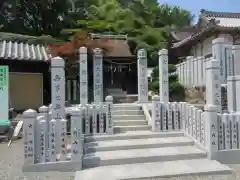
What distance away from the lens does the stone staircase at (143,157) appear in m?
5.53

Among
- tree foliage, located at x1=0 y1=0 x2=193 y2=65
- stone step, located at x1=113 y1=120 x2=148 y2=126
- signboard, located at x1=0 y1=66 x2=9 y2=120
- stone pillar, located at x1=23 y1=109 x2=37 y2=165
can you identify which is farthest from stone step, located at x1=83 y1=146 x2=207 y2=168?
tree foliage, located at x1=0 y1=0 x2=193 y2=65

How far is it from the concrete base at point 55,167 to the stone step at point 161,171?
7.5 inches

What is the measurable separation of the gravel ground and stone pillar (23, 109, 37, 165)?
1.00 feet

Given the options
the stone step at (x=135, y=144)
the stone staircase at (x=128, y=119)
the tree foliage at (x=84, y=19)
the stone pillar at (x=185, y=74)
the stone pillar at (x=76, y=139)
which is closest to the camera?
the stone pillar at (x=76, y=139)

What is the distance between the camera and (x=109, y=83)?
58.1ft

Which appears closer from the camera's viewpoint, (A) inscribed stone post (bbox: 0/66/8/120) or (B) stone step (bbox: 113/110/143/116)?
(A) inscribed stone post (bbox: 0/66/8/120)

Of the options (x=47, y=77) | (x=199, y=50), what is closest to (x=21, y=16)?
(x=47, y=77)

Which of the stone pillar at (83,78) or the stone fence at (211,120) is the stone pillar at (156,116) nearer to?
the stone fence at (211,120)

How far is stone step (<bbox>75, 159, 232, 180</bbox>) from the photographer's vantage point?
17.6 ft

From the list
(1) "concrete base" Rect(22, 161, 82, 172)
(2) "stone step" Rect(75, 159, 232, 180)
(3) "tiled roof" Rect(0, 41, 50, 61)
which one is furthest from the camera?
(3) "tiled roof" Rect(0, 41, 50, 61)

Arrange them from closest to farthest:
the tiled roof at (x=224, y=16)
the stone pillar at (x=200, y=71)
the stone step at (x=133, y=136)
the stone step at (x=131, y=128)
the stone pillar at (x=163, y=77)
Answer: the stone step at (x=133, y=136) → the stone step at (x=131, y=128) → the stone pillar at (x=163, y=77) → the stone pillar at (x=200, y=71) → the tiled roof at (x=224, y=16)

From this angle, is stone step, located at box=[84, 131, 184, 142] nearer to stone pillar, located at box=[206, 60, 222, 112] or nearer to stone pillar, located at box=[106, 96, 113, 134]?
stone pillar, located at box=[106, 96, 113, 134]

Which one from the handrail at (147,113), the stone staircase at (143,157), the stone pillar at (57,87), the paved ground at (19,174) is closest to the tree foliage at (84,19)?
the handrail at (147,113)

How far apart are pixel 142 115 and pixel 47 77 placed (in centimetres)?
597
